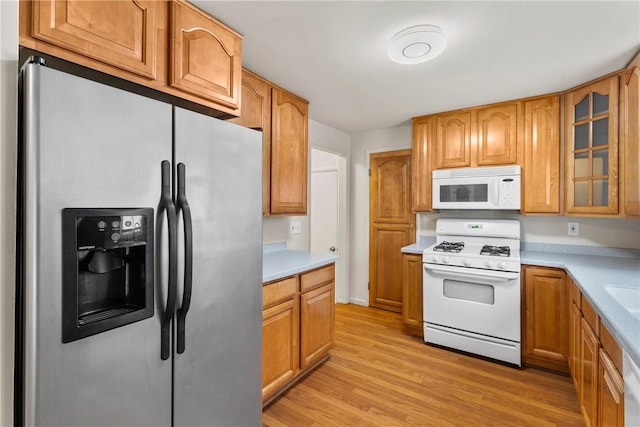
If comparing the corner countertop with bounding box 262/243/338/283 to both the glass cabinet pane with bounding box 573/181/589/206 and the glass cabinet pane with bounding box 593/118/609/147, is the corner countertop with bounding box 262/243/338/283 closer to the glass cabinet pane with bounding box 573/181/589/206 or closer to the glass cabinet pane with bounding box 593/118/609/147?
the glass cabinet pane with bounding box 573/181/589/206

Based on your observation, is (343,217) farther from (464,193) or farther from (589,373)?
(589,373)

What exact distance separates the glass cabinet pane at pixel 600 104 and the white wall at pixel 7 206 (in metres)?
3.30

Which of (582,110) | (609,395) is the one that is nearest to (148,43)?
(609,395)

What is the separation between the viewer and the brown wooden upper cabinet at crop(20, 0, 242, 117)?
3.41 ft

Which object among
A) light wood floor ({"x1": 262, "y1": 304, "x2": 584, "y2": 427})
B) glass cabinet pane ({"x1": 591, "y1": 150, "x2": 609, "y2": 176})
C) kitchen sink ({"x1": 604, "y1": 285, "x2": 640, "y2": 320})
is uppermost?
glass cabinet pane ({"x1": 591, "y1": 150, "x2": 609, "y2": 176})

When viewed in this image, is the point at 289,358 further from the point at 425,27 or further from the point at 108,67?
the point at 425,27

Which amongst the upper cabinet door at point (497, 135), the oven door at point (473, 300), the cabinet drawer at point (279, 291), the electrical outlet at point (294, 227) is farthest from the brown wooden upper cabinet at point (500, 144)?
the cabinet drawer at point (279, 291)

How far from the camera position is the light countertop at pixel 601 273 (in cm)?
108

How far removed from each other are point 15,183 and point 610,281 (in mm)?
2685

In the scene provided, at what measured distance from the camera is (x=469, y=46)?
1791 millimetres

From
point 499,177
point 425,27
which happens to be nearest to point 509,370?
point 499,177

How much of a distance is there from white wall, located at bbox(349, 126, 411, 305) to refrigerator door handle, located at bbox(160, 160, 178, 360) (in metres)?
3.02

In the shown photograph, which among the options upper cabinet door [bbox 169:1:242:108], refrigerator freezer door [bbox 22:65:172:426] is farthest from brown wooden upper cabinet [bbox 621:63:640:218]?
refrigerator freezer door [bbox 22:65:172:426]

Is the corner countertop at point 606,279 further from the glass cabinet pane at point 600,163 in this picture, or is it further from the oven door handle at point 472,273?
the glass cabinet pane at point 600,163
